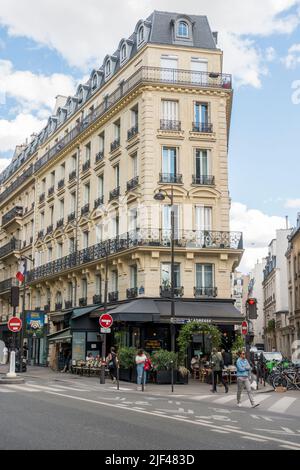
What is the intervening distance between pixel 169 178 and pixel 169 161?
38.0 inches

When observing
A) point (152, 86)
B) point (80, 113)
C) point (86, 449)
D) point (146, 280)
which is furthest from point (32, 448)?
point (80, 113)

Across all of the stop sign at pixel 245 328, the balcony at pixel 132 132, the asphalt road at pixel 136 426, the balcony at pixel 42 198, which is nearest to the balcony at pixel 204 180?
the balcony at pixel 132 132

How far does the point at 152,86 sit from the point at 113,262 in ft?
30.8

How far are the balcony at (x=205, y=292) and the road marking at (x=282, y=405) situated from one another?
378 inches

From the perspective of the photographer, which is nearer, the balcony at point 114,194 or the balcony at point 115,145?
the balcony at point 114,194

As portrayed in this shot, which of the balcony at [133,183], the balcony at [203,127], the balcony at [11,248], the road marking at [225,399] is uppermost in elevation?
the balcony at [203,127]

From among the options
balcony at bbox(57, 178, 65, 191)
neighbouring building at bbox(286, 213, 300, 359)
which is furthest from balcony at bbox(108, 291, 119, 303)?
neighbouring building at bbox(286, 213, 300, 359)

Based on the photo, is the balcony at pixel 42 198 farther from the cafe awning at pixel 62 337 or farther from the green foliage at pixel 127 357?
the green foliage at pixel 127 357

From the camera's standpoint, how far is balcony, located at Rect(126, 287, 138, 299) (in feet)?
91.6

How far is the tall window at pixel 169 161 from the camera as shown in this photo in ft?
94.5

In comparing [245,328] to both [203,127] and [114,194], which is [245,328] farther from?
[114,194]

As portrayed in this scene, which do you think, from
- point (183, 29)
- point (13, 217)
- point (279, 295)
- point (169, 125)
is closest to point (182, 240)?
point (169, 125)

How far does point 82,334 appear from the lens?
103 ft

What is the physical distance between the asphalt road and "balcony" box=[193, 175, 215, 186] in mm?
14842
